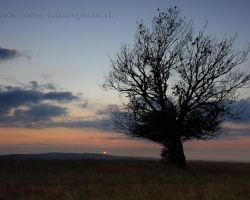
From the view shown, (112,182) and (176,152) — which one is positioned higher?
(176,152)

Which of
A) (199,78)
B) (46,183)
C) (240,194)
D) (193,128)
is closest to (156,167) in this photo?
(193,128)

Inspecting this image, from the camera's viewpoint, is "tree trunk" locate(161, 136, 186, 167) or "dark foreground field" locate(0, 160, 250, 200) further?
"tree trunk" locate(161, 136, 186, 167)

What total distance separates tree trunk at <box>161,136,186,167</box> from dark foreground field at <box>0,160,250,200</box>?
81cm

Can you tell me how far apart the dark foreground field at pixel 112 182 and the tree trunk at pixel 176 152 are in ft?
2.66

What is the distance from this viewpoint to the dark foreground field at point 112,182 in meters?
17.3

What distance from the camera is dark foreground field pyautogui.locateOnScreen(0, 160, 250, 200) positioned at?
17297mm

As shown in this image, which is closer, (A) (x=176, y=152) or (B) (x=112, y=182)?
(B) (x=112, y=182)

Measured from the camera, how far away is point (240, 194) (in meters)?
17.4

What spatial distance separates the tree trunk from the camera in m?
31.0

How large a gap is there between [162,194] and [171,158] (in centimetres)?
1466

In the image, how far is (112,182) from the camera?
22.2 metres

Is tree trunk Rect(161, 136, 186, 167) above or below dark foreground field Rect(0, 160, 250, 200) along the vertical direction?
above

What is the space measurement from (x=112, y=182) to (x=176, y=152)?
1037 cm

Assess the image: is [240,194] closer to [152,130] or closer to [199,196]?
[199,196]
